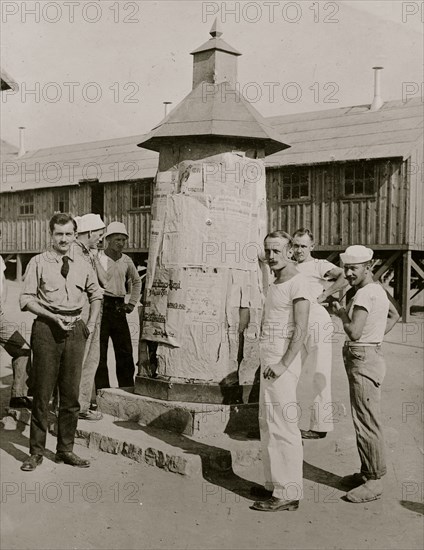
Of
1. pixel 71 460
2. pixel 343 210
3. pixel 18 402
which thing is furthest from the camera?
pixel 343 210

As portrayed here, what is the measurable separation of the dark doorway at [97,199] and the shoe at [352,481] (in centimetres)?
2009

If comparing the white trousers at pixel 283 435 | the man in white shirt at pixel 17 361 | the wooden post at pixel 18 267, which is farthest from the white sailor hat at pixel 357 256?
the wooden post at pixel 18 267

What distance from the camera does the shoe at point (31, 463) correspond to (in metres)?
5.59

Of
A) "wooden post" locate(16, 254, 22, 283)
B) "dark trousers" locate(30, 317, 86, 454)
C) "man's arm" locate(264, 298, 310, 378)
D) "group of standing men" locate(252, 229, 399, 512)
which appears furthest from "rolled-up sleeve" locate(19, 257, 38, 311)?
"wooden post" locate(16, 254, 22, 283)

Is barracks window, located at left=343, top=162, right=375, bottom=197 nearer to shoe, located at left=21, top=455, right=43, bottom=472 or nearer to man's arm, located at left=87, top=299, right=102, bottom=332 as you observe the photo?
man's arm, located at left=87, top=299, right=102, bottom=332

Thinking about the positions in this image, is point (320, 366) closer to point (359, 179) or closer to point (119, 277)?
point (119, 277)

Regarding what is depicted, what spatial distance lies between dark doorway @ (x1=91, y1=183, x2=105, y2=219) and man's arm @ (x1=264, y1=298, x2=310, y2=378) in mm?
20380

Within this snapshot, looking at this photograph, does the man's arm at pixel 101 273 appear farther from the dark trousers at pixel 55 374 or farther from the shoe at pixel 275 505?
the shoe at pixel 275 505

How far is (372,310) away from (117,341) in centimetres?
358

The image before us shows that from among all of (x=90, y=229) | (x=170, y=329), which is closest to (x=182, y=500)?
(x=170, y=329)

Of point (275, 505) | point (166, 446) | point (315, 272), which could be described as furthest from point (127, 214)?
point (275, 505)

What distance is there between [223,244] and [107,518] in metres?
3.01

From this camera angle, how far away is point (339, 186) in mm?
18438

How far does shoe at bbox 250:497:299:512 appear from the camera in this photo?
5035 millimetres
